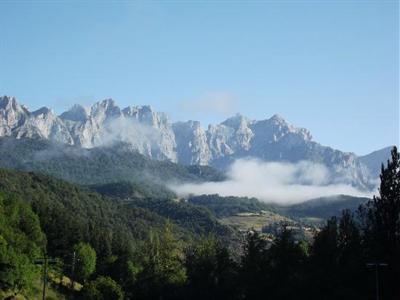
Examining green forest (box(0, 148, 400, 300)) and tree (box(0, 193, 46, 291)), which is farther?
tree (box(0, 193, 46, 291))

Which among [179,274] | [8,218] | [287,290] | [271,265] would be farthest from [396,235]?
[8,218]

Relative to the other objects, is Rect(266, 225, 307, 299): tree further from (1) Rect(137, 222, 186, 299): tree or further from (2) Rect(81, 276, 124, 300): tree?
(2) Rect(81, 276, 124, 300): tree

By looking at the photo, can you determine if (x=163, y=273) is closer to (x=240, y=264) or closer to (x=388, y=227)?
(x=240, y=264)

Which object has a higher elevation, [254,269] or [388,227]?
[388,227]

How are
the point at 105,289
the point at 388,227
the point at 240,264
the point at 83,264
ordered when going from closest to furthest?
the point at 388,227 → the point at 240,264 → the point at 105,289 → the point at 83,264

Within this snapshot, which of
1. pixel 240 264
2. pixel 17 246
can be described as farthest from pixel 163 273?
pixel 17 246

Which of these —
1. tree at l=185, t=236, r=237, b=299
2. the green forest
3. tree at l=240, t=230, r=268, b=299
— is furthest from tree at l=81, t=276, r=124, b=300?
tree at l=240, t=230, r=268, b=299

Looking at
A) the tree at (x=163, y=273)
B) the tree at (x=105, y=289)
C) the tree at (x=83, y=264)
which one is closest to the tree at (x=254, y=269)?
the tree at (x=163, y=273)

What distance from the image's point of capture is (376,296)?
243 feet

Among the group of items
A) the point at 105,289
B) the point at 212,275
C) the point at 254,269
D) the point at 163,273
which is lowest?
the point at 105,289

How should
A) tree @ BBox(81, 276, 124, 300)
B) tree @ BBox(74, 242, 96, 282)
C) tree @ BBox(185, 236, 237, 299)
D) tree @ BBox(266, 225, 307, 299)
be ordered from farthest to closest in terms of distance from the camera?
tree @ BBox(74, 242, 96, 282), tree @ BBox(81, 276, 124, 300), tree @ BBox(185, 236, 237, 299), tree @ BBox(266, 225, 307, 299)

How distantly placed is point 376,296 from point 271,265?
28443 mm

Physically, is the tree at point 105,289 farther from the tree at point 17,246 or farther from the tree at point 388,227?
the tree at point 388,227

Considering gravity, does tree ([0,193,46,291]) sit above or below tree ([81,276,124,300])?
above
